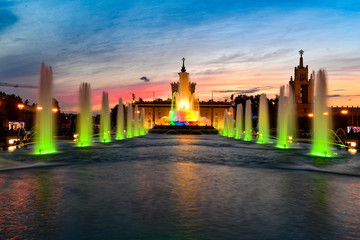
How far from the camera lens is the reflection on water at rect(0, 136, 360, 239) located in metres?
5.56

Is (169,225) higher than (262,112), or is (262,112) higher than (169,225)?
(262,112)

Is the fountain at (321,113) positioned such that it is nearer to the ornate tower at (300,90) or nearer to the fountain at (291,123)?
the fountain at (291,123)

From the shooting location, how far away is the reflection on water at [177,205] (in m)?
5.56

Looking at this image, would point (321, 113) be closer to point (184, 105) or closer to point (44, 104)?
point (44, 104)

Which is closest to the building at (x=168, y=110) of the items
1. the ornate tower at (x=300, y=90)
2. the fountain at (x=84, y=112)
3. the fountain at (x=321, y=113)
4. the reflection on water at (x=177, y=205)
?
the ornate tower at (x=300, y=90)

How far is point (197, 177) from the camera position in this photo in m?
11.0

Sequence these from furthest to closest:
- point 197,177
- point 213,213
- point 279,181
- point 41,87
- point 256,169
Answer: point 41,87 < point 256,169 < point 197,177 < point 279,181 < point 213,213

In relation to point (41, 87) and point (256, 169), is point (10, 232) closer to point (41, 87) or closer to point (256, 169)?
point (256, 169)

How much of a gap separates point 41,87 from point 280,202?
15026mm

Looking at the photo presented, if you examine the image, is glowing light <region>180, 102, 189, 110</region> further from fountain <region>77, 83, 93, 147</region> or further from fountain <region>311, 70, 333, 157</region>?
fountain <region>311, 70, 333, 157</region>

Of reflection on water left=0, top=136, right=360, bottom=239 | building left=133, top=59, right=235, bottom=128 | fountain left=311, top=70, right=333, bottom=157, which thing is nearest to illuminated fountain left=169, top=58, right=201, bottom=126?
fountain left=311, top=70, right=333, bottom=157

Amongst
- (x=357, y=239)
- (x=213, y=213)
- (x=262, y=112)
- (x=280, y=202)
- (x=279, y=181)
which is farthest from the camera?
(x=262, y=112)

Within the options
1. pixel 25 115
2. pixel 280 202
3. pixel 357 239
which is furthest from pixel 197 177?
pixel 25 115

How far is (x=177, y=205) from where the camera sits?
23.8 feet
